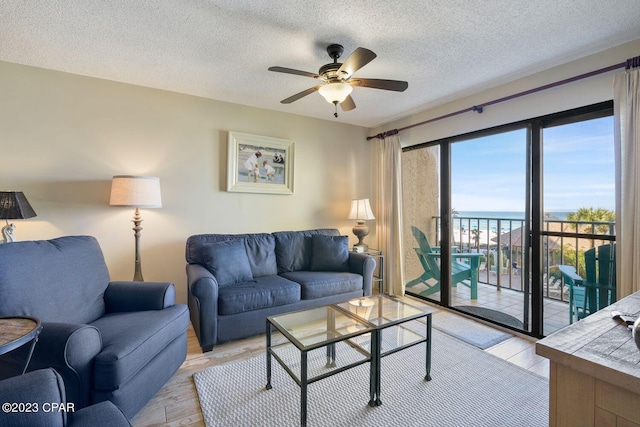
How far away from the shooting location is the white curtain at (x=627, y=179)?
1918mm

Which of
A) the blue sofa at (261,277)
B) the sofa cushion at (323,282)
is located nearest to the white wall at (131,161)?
the blue sofa at (261,277)

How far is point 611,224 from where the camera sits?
2.17 m

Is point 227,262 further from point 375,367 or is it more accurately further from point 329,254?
point 375,367

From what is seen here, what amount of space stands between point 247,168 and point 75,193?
165 centimetres

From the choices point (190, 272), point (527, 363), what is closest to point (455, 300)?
point (527, 363)

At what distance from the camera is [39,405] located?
824 millimetres

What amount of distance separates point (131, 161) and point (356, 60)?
8.02 feet

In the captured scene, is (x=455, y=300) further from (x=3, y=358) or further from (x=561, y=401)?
(x=3, y=358)

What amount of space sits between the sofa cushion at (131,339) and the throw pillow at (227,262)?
603 mm

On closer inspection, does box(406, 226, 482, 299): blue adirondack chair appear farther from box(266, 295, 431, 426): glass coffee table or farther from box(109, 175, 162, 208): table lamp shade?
box(109, 175, 162, 208): table lamp shade

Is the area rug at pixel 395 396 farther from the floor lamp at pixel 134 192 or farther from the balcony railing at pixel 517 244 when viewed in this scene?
the floor lamp at pixel 134 192

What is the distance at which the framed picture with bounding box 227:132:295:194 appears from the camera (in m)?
3.31

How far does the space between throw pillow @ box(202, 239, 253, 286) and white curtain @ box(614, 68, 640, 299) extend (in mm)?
2990

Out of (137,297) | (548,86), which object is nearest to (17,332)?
(137,297)
